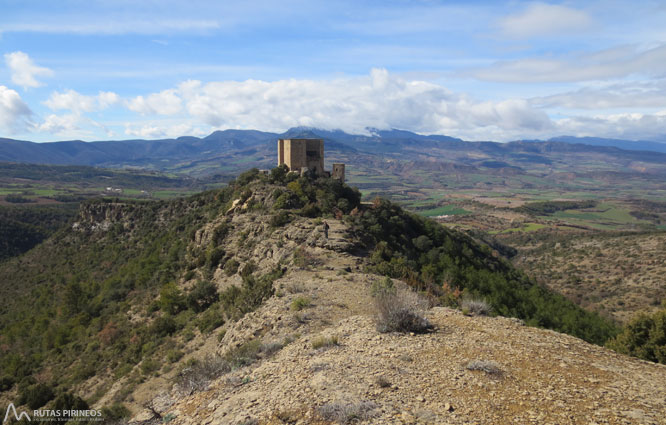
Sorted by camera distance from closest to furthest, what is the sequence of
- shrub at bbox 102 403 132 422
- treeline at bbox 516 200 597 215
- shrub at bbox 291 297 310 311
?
shrub at bbox 102 403 132 422 → shrub at bbox 291 297 310 311 → treeline at bbox 516 200 597 215

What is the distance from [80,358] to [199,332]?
12.2 m

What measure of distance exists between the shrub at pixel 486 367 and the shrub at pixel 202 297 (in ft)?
60.9

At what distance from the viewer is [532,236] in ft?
294

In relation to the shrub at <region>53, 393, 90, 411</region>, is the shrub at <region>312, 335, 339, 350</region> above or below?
above

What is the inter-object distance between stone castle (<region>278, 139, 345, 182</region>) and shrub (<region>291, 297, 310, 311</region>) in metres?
24.0

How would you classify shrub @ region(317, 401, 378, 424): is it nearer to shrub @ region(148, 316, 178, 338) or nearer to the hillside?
the hillside

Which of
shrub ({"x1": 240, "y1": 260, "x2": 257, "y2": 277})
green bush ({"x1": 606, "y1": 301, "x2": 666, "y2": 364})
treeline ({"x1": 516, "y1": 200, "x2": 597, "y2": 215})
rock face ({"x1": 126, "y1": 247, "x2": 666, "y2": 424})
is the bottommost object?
treeline ({"x1": 516, "y1": 200, "x2": 597, "y2": 215})

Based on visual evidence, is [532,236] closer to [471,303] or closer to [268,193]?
[268,193]

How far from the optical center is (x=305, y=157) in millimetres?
38750

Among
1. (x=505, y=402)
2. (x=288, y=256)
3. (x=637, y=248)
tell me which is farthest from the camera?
(x=637, y=248)

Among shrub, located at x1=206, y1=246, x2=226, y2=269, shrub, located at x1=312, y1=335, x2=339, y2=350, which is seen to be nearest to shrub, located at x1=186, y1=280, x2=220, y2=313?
shrub, located at x1=206, y1=246, x2=226, y2=269

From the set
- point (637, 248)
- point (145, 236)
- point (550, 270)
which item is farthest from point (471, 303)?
point (637, 248)

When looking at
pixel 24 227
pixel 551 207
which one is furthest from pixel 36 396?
pixel 551 207

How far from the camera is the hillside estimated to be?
7926mm
